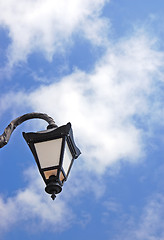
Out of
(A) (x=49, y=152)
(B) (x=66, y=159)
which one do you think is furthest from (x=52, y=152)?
(B) (x=66, y=159)

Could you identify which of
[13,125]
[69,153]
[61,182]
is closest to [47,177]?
[61,182]

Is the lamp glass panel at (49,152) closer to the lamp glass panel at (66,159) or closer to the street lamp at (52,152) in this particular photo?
the street lamp at (52,152)

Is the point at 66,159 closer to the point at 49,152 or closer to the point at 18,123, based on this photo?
the point at 49,152

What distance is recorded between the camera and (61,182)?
14.6ft

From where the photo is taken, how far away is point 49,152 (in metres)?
4.44

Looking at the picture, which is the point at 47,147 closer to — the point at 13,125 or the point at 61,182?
the point at 61,182

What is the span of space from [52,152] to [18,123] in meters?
1.02

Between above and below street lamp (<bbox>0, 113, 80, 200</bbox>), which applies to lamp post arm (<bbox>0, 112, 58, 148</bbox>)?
above

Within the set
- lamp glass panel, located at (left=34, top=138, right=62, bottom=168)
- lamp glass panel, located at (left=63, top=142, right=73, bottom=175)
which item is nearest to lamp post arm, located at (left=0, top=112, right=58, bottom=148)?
lamp glass panel, located at (left=34, top=138, right=62, bottom=168)

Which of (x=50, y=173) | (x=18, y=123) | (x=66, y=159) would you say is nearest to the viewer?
(x=50, y=173)

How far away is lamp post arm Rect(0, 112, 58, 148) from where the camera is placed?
14.9 ft

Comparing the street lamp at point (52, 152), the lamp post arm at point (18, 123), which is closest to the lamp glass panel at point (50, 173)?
the street lamp at point (52, 152)

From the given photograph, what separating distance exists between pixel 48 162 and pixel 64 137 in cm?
38

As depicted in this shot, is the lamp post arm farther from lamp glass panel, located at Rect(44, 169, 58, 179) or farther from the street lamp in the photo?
lamp glass panel, located at Rect(44, 169, 58, 179)
